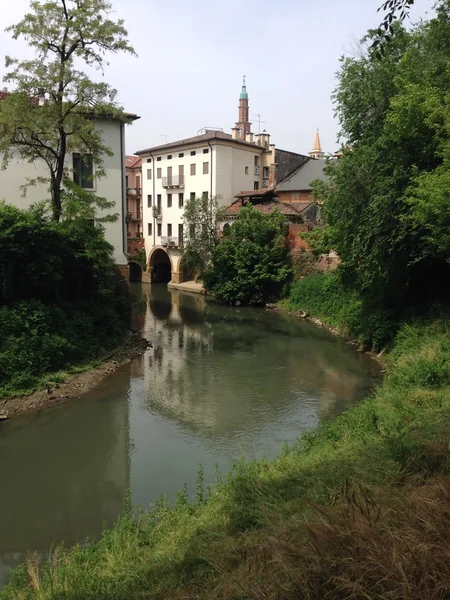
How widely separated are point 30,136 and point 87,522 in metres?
13.4

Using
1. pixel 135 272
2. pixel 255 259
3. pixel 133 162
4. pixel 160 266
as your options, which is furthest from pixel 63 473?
pixel 133 162

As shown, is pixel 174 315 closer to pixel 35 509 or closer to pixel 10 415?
pixel 10 415

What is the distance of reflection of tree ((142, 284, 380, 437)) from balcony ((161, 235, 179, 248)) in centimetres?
1298

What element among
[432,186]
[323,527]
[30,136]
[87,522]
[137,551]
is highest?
[30,136]

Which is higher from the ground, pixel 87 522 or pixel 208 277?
pixel 208 277

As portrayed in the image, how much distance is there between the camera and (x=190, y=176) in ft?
121

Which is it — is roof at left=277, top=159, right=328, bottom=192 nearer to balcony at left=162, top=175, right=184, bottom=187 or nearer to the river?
balcony at left=162, top=175, right=184, bottom=187

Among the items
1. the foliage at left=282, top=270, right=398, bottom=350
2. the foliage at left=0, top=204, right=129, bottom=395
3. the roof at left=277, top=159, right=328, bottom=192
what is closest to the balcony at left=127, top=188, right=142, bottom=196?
the roof at left=277, top=159, right=328, bottom=192

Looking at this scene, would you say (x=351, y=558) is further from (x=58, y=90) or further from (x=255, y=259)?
(x=255, y=259)

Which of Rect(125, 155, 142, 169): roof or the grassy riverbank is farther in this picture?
Rect(125, 155, 142, 169): roof

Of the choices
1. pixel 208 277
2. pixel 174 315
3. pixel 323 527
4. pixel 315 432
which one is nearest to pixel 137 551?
pixel 323 527

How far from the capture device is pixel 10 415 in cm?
1243

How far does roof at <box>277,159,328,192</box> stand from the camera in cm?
3412

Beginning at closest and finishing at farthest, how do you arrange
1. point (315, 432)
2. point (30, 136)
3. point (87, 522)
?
point (87, 522) → point (315, 432) → point (30, 136)
